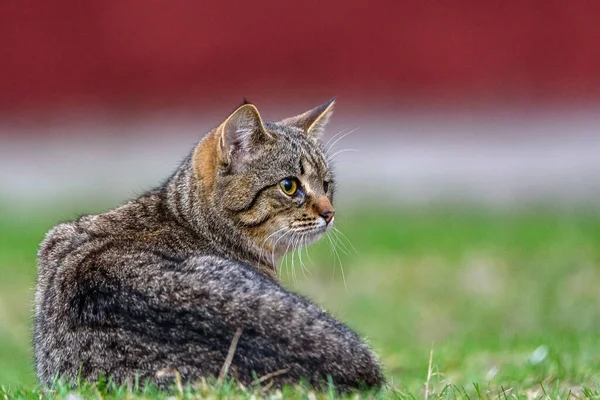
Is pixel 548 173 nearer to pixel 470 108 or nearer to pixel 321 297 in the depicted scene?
pixel 470 108

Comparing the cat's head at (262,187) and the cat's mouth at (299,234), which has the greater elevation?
the cat's head at (262,187)

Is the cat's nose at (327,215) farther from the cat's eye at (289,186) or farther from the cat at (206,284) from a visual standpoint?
the cat's eye at (289,186)

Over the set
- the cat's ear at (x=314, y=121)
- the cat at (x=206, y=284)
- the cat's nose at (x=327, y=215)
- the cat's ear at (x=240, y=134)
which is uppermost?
the cat's ear at (x=314, y=121)

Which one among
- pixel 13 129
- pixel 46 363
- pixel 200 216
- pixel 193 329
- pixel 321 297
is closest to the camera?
pixel 193 329

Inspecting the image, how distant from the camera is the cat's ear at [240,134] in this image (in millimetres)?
7020

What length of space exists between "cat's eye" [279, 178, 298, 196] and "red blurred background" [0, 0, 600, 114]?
10.9 meters

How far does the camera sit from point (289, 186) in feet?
23.6

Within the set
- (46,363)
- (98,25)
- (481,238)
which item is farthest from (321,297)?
(98,25)

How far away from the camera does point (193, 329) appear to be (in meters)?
5.73

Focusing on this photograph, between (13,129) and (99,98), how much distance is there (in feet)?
4.75

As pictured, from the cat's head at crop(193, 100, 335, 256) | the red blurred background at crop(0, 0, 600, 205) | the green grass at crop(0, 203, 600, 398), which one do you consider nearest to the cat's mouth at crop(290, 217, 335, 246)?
the cat's head at crop(193, 100, 335, 256)

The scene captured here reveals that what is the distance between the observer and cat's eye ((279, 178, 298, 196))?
7.17 meters

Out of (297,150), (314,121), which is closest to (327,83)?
(314,121)

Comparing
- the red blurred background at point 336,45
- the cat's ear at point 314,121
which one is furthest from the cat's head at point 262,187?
the red blurred background at point 336,45
